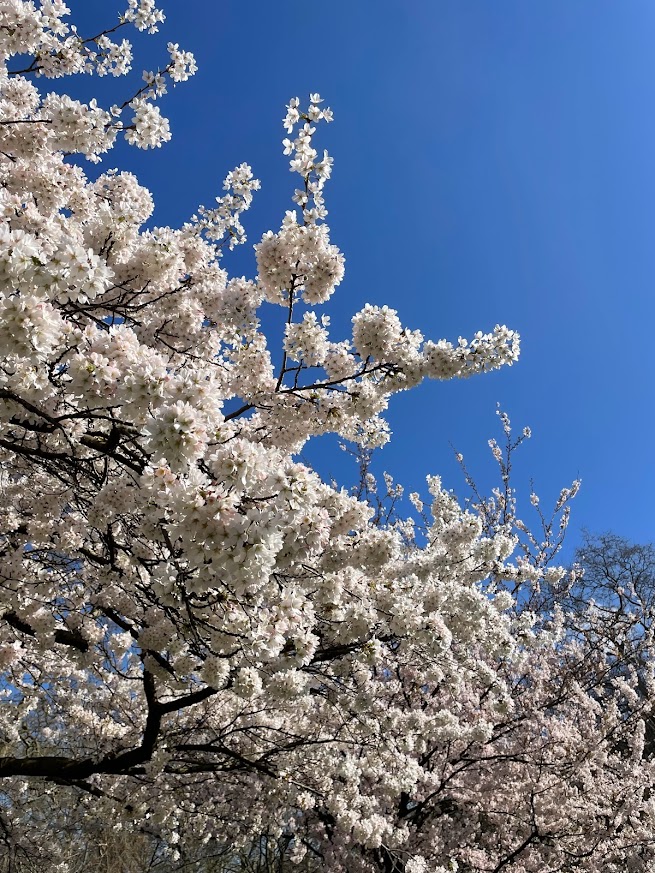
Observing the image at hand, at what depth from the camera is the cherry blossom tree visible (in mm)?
2430

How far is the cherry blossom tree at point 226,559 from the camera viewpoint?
95.7 inches

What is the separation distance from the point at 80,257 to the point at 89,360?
451 millimetres

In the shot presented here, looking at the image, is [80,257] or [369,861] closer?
[80,257]

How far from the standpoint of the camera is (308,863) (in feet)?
33.7

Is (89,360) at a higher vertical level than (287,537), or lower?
higher

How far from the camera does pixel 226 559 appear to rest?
2213 mm

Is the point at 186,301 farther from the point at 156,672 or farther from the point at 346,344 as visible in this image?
the point at 156,672

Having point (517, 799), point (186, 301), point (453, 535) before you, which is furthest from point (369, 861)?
point (186, 301)

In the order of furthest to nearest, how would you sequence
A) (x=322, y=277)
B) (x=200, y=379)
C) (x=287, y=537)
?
(x=322, y=277) < (x=287, y=537) < (x=200, y=379)

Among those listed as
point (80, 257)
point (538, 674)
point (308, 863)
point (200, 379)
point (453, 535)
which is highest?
point (538, 674)

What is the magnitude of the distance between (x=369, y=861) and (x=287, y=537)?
28.1 ft

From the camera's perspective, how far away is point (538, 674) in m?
9.95

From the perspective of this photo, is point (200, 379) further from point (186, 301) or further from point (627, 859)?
point (627, 859)

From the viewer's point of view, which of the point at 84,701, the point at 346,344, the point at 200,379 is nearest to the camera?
the point at 200,379
